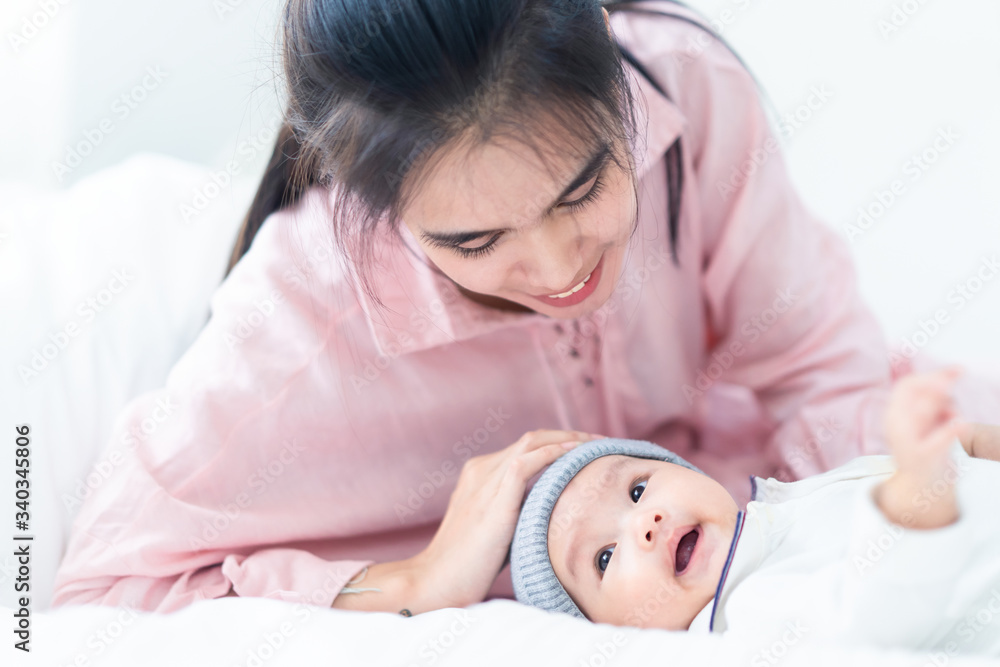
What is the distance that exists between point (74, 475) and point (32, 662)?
0.31m

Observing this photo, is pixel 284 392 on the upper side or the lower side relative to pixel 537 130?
lower

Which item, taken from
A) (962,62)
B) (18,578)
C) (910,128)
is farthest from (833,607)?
(962,62)

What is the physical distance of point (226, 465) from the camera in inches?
40.6

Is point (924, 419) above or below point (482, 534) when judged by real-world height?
above

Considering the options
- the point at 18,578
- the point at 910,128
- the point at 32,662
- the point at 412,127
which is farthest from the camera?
the point at 910,128

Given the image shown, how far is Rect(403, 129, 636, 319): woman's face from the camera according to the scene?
2.40ft

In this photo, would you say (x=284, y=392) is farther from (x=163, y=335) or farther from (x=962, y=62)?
(x=962, y=62)

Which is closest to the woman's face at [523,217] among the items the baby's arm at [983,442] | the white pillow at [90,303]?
the baby's arm at [983,442]

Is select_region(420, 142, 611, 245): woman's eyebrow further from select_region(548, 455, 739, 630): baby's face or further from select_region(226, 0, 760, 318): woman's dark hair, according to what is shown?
select_region(548, 455, 739, 630): baby's face

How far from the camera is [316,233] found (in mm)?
1046

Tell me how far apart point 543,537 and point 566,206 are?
0.37 meters

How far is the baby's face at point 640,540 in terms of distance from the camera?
2.79ft

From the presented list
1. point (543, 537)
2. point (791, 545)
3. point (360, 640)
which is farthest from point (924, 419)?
point (360, 640)

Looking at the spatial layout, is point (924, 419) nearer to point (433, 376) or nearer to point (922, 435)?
point (922, 435)
